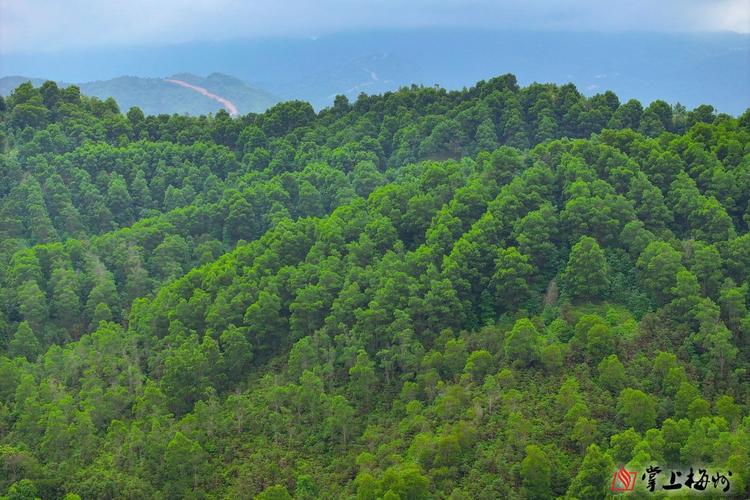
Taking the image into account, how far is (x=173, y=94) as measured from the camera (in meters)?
174

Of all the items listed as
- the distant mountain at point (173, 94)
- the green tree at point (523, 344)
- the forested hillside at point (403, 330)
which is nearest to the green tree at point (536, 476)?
the forested hillside at point (403, 330)

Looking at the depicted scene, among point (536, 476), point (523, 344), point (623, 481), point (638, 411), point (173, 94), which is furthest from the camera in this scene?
point (173, 94)

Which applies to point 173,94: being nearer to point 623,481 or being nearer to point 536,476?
point 536,476

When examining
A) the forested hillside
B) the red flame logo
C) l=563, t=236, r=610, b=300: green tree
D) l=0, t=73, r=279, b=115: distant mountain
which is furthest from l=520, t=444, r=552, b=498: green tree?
l=0, t=73, r=279, b=115: distant mountain

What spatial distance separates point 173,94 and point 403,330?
513ft

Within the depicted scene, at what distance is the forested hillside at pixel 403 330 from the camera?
24.3 m

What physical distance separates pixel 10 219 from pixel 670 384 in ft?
123

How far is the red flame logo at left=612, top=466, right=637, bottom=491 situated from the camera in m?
20.8

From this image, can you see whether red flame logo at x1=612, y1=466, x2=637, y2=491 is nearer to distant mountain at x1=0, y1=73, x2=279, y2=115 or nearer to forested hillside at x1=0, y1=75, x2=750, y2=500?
forested hillside at x1=0, y1=75, x2=750, y2=500

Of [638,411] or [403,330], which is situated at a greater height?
[403,330]

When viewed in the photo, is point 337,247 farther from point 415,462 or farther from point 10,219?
point 10,219

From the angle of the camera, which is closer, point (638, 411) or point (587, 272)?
point (638, 411)

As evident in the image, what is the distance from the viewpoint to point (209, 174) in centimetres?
5178

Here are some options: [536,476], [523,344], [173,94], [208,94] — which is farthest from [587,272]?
[208,94]
